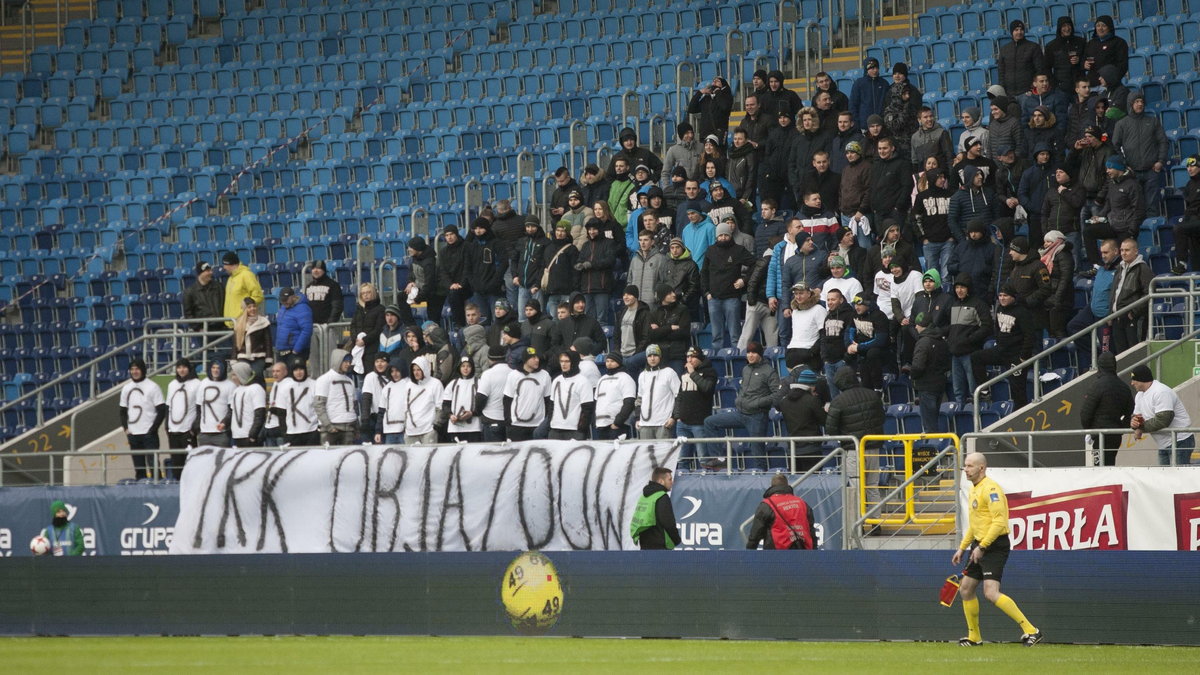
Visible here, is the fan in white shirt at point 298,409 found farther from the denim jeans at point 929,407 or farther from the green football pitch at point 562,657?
the denim jeans at point 929,407

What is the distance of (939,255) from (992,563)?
22.2 ft

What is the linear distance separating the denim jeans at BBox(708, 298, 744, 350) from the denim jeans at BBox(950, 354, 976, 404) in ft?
9.99

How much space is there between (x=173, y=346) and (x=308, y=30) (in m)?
9.61

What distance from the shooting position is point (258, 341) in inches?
979

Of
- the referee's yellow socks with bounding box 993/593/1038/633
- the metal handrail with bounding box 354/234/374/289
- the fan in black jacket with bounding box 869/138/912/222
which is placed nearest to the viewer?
the referee's yellow socks with bounding box 993/593/1038/633

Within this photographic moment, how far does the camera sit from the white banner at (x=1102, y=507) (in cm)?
1609

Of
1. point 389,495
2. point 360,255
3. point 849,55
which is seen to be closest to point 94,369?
point 360,255

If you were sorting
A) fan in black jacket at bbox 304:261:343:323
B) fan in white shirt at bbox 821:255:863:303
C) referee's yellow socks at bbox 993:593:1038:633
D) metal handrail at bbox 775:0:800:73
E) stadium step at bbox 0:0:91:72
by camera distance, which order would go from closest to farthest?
1. referee's yellow socks at bbox 993:593:1038:633
2. fan in white shirt at bbox 821:255:863:303
3. fan in black jacket at bbox 304:261:343:323
4. metal handrail at bbox 775:0:800:73
5. stadium step at bbox 0:0:91:72

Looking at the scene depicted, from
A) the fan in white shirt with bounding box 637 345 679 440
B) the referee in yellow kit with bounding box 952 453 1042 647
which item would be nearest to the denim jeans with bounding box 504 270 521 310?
the fan in white shirt with bounding box 637 345 679 440

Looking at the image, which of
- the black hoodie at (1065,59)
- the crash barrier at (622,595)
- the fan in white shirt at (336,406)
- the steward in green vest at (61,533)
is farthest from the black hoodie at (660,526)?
the black hoodie at (1065,59)

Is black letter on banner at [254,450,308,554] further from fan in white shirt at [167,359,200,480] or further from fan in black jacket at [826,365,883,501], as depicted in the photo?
fan in black jacket at [826,365,883,501]

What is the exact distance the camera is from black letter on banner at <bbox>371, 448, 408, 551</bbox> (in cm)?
1984

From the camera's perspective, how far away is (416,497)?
65.0 ft

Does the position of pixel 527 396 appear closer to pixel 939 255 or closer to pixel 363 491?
pixel 363 491
